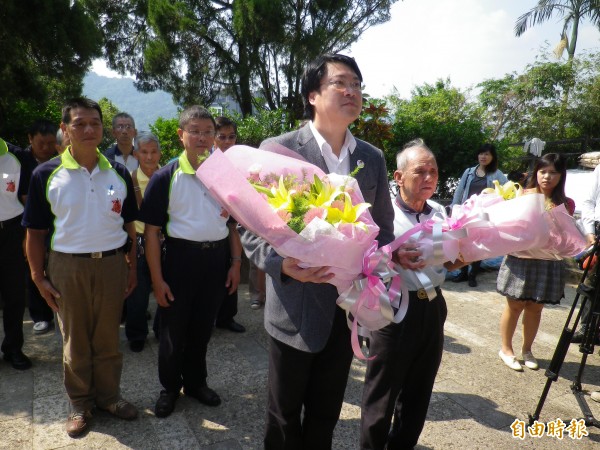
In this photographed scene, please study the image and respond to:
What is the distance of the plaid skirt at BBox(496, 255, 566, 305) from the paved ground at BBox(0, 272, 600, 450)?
675 mm

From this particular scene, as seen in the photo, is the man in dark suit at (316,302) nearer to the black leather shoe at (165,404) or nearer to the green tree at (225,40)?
the black leather shoe at (165,404)

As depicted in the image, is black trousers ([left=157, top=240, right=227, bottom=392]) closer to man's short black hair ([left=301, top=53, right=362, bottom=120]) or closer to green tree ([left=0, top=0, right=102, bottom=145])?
man's short black hair ([left=301, top=53, right=362, bottom=120])

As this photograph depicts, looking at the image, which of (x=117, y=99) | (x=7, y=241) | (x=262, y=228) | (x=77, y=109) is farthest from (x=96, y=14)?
(x=117, y=99)

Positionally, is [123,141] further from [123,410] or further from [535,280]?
[535,280]

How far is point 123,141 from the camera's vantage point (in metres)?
4.85

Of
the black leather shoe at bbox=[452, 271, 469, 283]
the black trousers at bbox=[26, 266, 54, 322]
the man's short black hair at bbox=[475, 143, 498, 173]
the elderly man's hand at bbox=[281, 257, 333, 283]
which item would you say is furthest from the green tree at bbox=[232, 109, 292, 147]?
the elderly man's hand at bbox=[281, 257, 333, 283]

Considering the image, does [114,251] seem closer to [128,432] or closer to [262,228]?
[128,432]

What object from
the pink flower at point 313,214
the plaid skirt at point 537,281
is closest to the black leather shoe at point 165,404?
the pink flower at point 313,214

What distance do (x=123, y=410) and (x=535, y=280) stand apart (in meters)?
3.47

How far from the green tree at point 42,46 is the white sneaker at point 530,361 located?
20.0 feet

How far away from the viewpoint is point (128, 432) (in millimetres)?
2770

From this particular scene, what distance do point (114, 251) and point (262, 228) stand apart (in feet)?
5.38

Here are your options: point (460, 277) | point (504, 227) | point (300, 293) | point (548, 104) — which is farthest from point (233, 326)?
point (548, 104)

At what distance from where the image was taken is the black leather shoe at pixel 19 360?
3545 millimetres
